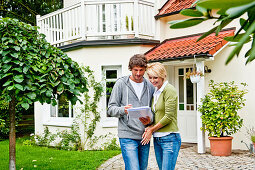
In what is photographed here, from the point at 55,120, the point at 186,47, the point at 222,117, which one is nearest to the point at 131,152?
the point at 222,117

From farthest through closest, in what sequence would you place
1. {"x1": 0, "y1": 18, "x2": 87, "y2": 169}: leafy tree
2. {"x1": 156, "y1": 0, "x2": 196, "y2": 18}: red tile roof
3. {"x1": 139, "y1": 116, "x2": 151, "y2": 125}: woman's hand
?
1. {"x1": 156, "y1": 0, "x2": 196, "y2": 18}: red tile roof
2. {"x1": 0, "y1": 18, "x2": 87, "y2": 169}: leafy tree
3. {"x1": 139, "y1": 116, "x2": 151, "y2": 125}: woman's hand

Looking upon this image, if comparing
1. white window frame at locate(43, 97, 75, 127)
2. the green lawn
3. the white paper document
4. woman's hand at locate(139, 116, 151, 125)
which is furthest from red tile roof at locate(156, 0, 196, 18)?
the white paper document

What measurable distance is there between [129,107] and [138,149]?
557 millimetres

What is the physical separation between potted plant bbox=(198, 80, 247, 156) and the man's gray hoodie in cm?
433

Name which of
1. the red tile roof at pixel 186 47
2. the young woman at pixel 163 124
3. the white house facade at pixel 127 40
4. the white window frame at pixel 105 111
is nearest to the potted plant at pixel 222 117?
the red tile roof at pixel 186 47

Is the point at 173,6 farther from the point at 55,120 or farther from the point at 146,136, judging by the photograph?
the point at 146,136

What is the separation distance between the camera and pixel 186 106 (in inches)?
384

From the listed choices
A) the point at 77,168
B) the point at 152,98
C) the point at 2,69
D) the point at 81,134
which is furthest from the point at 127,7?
the point at 152,98

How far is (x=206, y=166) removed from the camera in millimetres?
6633

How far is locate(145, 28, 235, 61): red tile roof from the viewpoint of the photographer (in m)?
7.97

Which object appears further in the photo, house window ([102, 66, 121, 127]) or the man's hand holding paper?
house window ([102, 66, 121, 127])

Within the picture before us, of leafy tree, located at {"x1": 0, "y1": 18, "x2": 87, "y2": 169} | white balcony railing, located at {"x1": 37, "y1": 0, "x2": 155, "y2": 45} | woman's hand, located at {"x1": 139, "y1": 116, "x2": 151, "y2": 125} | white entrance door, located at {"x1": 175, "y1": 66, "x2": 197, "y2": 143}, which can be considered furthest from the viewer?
white balcony railing, located at {"x1": 37, "y1": 0, "x2": 155, "y2": 45}

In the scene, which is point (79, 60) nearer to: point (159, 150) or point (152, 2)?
point (152, 2)

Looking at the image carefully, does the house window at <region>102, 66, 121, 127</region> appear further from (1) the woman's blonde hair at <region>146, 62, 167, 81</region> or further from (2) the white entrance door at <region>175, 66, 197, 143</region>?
(1) the woman's blonde hair at <region>146, 62, 167, 81</region>
